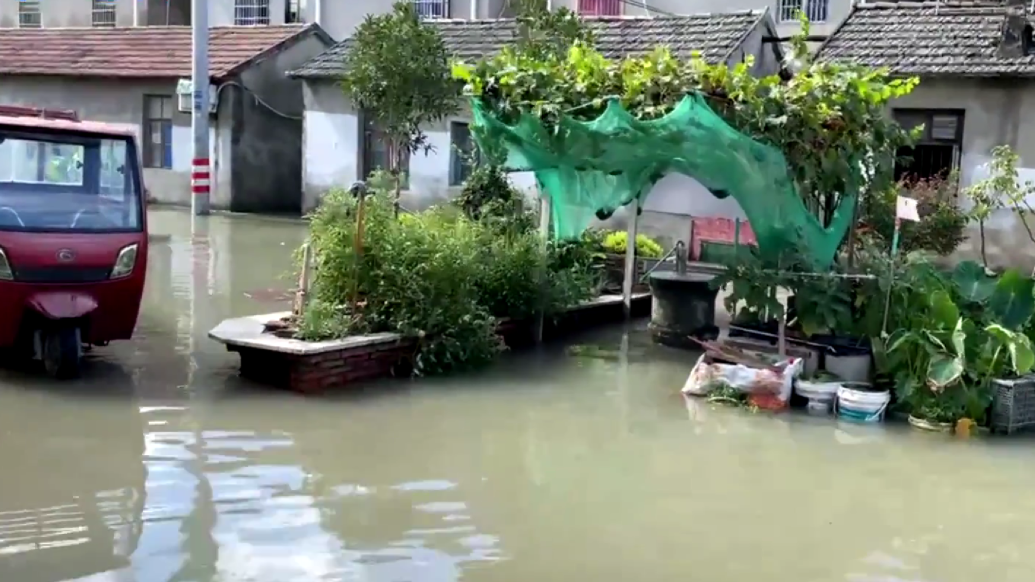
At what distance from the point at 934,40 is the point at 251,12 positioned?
19025mm

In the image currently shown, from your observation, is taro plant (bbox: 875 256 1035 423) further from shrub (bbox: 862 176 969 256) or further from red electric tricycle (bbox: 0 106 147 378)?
red electric tricycle (bbox: 0 106 147 378)

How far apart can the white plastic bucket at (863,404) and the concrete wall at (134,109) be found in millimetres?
17365

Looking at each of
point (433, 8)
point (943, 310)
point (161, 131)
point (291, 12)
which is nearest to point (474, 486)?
point (943, 310)

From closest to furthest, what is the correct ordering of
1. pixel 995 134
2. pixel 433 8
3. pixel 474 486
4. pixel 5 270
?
pixel 474 486 < pixel 5 270 < pixel 995 134 < pixel 433 8

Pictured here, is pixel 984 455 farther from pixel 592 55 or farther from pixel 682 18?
pixel 682 18

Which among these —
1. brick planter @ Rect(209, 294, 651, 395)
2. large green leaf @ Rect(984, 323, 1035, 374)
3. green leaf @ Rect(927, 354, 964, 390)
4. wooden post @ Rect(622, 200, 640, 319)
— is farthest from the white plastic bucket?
wooden post @ Rect(622, 200, 640, 319)

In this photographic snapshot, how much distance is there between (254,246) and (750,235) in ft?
26.1

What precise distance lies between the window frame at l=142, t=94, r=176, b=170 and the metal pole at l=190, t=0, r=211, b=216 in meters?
4.09

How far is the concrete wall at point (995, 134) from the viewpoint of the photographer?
15.6 metres

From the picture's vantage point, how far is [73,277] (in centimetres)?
868

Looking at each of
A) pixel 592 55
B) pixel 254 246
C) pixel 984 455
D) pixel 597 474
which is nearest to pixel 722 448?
pixel 597 474

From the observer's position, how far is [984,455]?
8.15m

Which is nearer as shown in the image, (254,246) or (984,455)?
(984,455)

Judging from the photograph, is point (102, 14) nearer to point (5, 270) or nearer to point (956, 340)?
point (5, 270)
